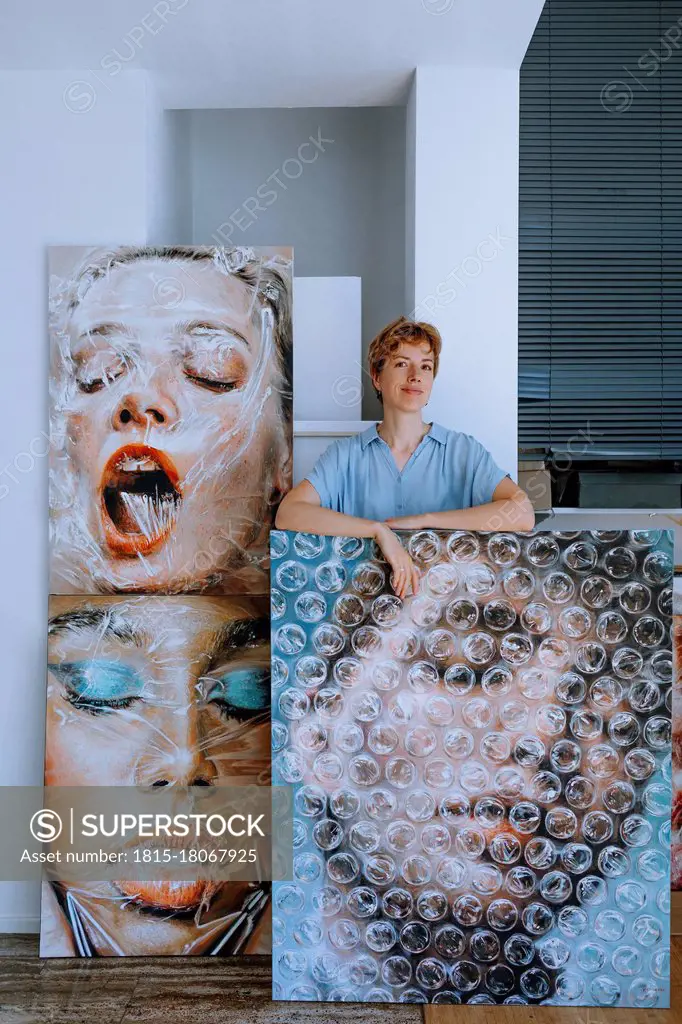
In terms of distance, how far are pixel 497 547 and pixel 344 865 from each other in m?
0.91

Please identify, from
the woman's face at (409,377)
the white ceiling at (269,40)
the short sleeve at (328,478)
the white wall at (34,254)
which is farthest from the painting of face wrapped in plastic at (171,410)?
the white ceiling at (269,40)

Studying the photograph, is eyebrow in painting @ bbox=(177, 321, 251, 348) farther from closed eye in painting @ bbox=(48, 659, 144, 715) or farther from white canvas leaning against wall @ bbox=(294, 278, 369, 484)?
closed eye in painting @ bbox=(48, 659, 144, 715)

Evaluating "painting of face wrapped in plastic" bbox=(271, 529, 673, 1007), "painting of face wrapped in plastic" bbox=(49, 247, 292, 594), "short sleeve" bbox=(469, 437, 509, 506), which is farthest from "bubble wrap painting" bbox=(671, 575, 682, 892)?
"painting of face wrapped in plastic" bbox=(49, 247, 292, 594)

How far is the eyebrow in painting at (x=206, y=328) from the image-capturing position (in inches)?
95.7

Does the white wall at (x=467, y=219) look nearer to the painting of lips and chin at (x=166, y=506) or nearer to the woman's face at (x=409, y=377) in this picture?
the woman's face at (x=409, y=377)

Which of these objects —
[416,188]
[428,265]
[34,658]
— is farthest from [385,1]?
[34,658]

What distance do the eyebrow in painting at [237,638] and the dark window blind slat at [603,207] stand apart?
1.53 meters

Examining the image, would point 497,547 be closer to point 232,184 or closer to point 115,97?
point 115,97

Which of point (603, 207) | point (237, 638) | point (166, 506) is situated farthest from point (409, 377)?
point (603, 207)

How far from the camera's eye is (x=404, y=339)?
226 cm

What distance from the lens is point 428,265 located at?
2.47 meters

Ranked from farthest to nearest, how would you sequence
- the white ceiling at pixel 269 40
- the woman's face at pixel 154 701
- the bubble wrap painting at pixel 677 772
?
the bubble wrap painting at pixel 677 772, the woman's face at pixel 154 701, the white ceiling at pixel 269 40

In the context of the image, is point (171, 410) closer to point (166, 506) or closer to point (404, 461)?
point (166, 506)

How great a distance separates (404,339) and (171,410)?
0.73 metres
